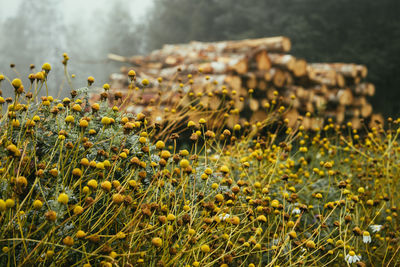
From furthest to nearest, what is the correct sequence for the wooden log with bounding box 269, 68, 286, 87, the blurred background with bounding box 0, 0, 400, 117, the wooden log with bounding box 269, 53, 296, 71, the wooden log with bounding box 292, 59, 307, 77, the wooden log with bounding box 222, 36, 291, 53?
the blurred background with bounding box 0, 0, 400, 117
the wooden log with bounding box 222, 36, 291, 53
the wooden log with bounding box 292, 59, 307, 77
the wooden log with bounding box 269, 53, 296, 71
the wooden log with bounding box 269, 68, 286, 87

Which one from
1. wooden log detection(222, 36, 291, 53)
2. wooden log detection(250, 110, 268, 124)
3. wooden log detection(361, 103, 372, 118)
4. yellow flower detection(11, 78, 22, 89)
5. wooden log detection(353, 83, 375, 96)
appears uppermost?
yellow flower detection(11, 78, 22, 89)

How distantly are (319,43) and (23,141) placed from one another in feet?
27.3

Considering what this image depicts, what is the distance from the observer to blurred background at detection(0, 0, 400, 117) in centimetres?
796

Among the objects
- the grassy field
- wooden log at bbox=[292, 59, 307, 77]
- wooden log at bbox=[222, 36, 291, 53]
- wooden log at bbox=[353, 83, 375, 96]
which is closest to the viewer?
the grassy field

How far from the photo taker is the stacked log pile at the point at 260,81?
14.0 ft

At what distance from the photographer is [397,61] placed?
25.1 ft

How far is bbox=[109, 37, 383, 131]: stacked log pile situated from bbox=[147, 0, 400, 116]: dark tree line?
6.31ft

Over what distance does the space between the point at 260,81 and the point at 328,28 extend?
5074 mm

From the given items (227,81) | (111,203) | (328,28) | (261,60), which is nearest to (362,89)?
(261,60)

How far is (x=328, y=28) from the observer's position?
860cm

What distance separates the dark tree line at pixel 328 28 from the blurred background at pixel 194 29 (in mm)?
20

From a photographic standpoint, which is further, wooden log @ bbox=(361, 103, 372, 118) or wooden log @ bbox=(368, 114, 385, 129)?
wooden log @ bbox=(361, 103, 372, 118)

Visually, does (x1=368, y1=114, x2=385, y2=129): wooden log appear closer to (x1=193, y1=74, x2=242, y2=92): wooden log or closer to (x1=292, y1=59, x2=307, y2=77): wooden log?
(x1=292, y1=59, x2=307, y2=77): wooden log

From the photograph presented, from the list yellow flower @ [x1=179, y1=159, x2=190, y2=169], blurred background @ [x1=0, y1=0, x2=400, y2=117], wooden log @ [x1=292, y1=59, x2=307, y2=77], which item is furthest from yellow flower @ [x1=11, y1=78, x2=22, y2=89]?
blurred background @ [x1=0, y1=0, x2=400, y2=117]
